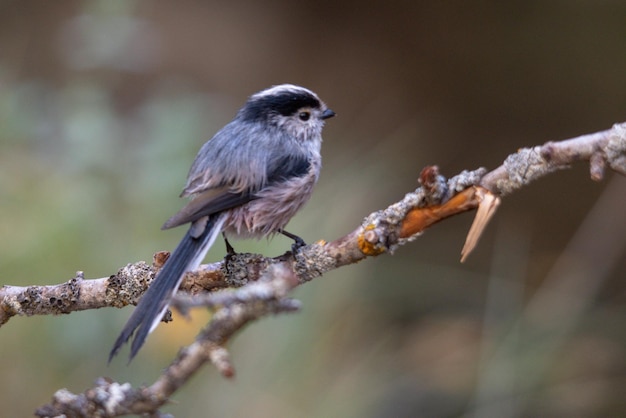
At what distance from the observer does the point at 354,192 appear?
427 cm

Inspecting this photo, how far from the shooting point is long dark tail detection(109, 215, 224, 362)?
204cm

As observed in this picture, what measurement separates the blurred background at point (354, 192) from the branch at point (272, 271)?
3.51 ft

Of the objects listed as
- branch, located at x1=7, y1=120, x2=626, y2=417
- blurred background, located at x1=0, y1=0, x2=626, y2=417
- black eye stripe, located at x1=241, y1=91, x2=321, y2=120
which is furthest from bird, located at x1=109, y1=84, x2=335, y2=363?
blurred background, located at x1=0, y1=0, x2=626, y2=417

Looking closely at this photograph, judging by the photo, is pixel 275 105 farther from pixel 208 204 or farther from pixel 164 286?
pixel 164 286

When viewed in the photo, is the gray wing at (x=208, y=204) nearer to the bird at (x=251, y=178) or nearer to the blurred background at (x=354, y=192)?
the bird at (x=251, y=178)

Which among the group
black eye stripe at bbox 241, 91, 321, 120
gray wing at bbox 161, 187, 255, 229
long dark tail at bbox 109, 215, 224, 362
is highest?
black eye stripe at bbox 241, 91, 321, 120

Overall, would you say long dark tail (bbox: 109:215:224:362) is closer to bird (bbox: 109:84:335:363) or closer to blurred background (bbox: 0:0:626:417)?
bird (bbox: 109:84:335:363)

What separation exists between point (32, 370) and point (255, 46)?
3.68m

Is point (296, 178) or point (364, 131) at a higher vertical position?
point (364, 131)

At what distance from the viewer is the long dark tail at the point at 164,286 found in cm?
204

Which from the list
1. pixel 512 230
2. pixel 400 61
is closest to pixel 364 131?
pixel 400 61

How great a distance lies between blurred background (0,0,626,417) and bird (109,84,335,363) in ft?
2.27

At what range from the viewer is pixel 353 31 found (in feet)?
20.5

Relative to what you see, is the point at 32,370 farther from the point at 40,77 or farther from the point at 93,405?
the point at 40,77
